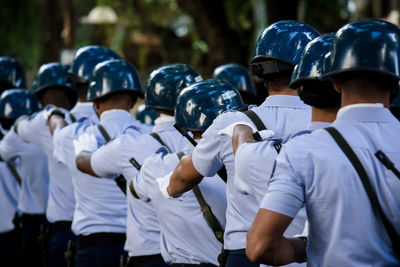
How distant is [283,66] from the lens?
3826mm

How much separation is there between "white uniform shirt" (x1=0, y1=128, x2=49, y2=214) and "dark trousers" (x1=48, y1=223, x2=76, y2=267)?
2.96 feet

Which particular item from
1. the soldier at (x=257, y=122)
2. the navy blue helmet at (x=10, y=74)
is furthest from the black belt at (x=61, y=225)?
the navy blue helmet at (x=10, y=74)

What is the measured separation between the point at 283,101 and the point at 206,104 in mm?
493

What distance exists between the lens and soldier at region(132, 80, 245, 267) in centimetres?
401

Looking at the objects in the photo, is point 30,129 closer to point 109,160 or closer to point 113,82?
point 113,82

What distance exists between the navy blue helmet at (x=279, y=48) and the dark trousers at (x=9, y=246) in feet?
14.8

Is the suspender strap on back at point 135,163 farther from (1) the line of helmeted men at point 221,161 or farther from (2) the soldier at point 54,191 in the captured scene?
(2) the soldier at point 54,191

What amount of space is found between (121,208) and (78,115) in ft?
3.76

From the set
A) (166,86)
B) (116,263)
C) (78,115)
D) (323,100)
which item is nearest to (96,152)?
(166,86)

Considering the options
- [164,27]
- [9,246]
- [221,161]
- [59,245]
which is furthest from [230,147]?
[164,27]

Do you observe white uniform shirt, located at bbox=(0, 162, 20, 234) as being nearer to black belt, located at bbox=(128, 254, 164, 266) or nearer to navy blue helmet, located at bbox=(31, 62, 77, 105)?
navy blue helmet, located at bbox=(31, 62, 77, 105)

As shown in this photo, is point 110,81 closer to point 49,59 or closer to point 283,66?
point 283,66

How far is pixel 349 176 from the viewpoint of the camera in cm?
251

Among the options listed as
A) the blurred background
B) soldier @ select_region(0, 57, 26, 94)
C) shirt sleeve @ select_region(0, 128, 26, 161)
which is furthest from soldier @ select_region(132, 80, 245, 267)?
the blurred background
